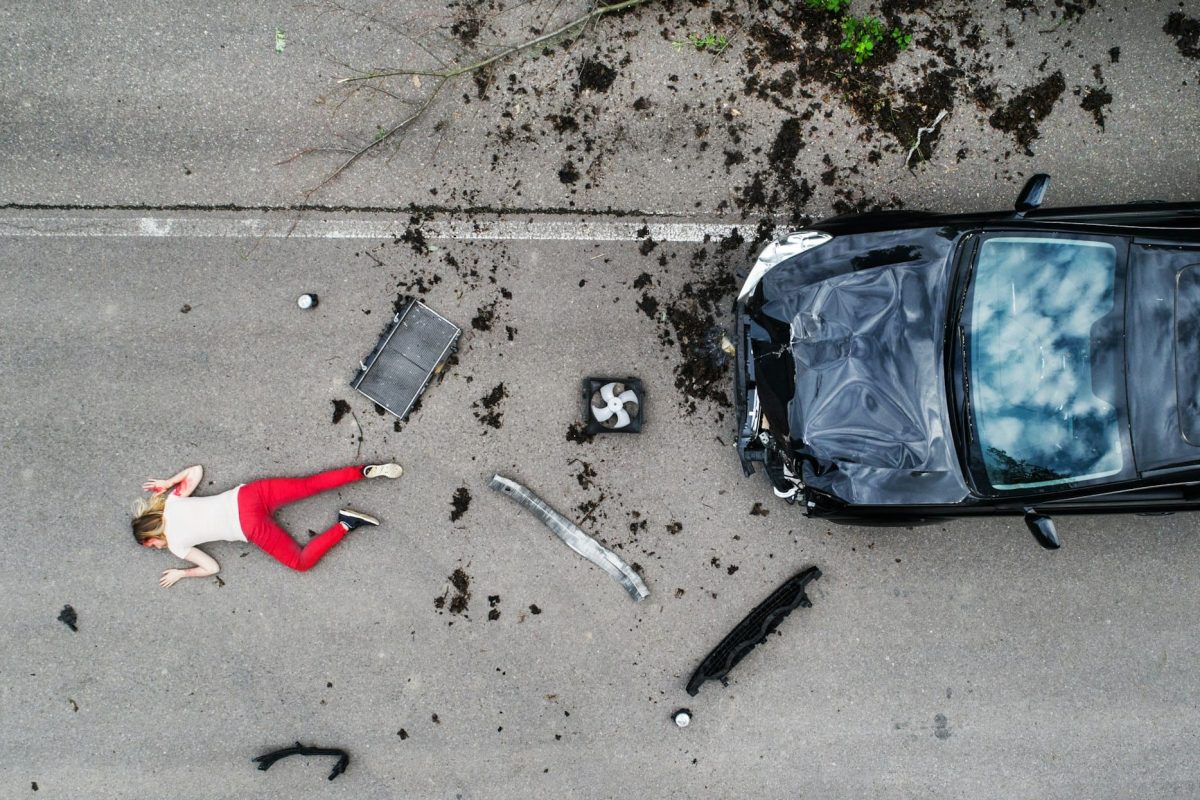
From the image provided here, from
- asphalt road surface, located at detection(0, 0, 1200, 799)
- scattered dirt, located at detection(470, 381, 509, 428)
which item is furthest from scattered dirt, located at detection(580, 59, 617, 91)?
scattered dirt, located at detection(470, 381, 509, 428)

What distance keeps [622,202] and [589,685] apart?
3164 millimetres

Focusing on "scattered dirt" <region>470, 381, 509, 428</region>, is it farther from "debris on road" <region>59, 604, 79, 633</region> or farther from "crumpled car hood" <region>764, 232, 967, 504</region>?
"debris on road" <region>59, 604, 79, 633</region>

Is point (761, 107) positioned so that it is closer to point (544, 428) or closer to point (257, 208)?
point (544, 428)

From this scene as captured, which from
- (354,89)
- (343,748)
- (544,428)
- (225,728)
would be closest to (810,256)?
(544,428)

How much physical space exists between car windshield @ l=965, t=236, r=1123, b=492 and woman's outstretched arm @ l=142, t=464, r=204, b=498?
15.3ft

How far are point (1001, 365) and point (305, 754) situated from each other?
15.7 ft

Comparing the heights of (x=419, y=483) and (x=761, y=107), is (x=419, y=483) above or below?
below

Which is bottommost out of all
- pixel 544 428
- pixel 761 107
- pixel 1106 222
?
pixel 544 428

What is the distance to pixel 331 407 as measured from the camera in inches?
Answer: 172

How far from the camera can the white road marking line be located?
4.36 meters

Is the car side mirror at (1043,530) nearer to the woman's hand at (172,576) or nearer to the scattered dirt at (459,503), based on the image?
the scattered dirt at (459,503)

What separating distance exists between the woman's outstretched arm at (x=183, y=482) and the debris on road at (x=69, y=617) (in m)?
0.95

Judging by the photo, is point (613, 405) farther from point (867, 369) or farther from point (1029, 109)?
point (1029, 109)

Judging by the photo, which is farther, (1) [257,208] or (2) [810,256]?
(1) [257,208]
